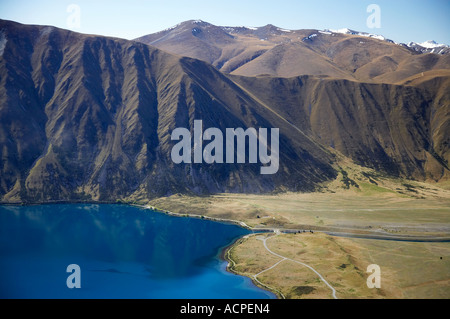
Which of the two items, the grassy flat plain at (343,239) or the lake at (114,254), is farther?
the grassy flat plain at (343,239)

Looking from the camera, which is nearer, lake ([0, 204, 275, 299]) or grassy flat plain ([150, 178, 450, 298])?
lake ([0, 204, 275, 299])

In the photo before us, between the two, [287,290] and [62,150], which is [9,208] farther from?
[287,290]

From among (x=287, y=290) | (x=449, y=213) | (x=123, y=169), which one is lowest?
(x=287, y=290)
